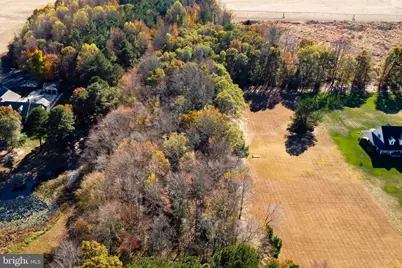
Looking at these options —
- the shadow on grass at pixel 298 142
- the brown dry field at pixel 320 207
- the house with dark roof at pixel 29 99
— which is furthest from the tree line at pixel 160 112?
the house with dark roof at pixel 29 99

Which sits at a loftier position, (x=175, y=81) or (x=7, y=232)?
(x=175, y=81)

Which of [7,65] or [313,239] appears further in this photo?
[7,65]

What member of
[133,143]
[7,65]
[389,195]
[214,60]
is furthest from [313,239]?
[7,65]

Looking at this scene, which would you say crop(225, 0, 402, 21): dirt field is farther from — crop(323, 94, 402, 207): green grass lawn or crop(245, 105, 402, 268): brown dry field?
crop(245, 105, 402, 268): brown dry field

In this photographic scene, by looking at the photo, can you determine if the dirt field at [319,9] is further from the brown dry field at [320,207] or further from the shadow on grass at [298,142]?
the brown dry field at [320,207]

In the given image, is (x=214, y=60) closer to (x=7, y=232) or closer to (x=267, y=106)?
(x=267, y=106)

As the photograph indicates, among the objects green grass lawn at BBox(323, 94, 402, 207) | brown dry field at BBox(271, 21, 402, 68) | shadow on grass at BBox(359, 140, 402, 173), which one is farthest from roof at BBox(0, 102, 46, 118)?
brown dry field at BBox(271, 21, 402, 68)

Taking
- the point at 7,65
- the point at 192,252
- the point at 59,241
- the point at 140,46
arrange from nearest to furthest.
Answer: the point at 192,252 → the point at 59,241 → the point at 140,46 → the point at 7,65
